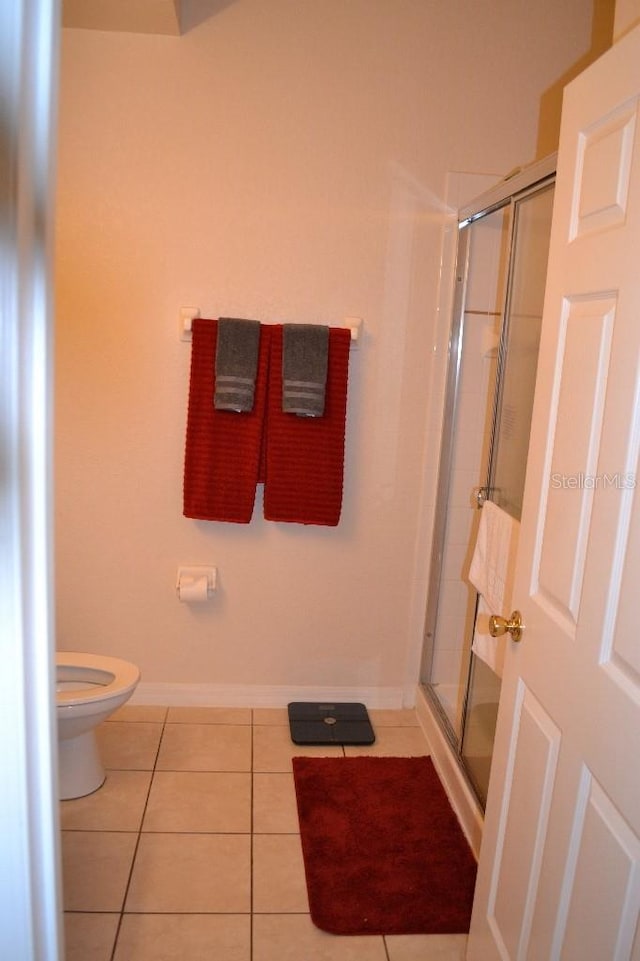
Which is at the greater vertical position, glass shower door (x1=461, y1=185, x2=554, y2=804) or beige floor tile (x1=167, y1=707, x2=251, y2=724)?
glass shower door (x1=461, y1=185, x2=554, y2=804)

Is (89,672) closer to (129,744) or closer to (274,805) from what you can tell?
(129,744)

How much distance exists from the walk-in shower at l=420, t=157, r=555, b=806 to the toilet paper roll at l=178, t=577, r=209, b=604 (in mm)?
902

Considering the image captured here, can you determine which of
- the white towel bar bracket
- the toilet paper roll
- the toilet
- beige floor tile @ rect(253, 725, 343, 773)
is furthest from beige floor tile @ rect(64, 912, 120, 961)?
the white towel bar bracket

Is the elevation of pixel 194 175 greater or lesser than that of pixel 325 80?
lesser

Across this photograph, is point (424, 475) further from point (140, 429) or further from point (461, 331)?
point (140, 429)

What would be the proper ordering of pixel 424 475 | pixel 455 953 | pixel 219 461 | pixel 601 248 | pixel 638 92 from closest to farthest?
1. pixel 638 92
2. pixel 601 248
3. pixel 455 953
4. pixel 219 461
5. pixel 424 475

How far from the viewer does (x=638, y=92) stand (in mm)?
1163

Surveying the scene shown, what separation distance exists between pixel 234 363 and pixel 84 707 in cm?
123

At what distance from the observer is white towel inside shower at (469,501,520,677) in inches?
83.6

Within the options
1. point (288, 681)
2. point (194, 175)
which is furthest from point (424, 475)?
point (194, 175)

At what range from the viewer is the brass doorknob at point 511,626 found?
1585mm

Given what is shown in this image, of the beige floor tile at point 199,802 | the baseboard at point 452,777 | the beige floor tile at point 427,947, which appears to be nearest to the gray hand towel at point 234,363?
the beige floor tile at point 199,802

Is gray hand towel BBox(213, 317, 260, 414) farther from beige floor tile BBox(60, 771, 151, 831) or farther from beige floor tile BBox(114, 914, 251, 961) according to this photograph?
beige floor tile BBox(114, 914, 251, 961)

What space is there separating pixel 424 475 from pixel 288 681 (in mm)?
997
